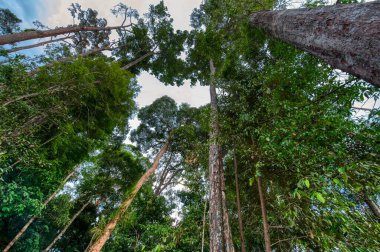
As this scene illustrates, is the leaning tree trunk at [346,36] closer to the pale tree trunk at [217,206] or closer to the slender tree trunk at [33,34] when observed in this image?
the pale tree trunk at [217,206]

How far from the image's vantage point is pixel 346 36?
65.8 inches

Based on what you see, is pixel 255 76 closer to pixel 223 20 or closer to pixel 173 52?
pixel 223 20

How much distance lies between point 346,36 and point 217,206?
398 cm

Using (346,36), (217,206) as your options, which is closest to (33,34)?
(217,206)

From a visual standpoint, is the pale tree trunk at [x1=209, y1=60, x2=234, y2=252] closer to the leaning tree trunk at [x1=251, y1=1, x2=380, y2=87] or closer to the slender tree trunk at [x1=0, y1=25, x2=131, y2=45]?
the leaning tree trunk at [x1=251, y1=1, x2=380, y2=87]

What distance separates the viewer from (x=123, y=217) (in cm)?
790

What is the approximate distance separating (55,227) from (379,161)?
1492cm

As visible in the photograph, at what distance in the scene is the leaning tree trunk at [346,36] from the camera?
139 centimetres

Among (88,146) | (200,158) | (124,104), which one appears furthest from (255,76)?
(88,146)

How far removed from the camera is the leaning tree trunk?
4.56ft

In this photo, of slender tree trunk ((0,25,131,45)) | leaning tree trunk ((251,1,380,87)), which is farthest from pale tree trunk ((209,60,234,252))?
slender tree trunk ((0,25,131,45))

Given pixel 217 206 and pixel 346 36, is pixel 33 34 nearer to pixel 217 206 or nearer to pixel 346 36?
pixel 217 206

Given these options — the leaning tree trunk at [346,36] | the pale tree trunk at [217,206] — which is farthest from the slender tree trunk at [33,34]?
the leaning tree trunk at [346,36]

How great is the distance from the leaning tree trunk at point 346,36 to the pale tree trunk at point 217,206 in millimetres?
3468
